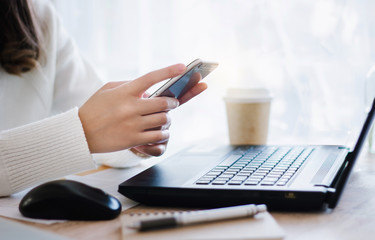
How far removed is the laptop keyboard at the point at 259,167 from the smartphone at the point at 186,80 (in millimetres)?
137

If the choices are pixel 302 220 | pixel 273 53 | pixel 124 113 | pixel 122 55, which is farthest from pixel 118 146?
pixel 122 55

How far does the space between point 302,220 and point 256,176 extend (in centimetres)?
11

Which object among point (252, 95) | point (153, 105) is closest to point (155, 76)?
point (153, 105)

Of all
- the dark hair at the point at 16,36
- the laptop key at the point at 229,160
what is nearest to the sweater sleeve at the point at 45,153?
the laptop key at the point at 229,160

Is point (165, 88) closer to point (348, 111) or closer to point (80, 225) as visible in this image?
point (80, 225)

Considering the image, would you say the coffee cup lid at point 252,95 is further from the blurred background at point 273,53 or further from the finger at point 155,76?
the finger at point 155,76

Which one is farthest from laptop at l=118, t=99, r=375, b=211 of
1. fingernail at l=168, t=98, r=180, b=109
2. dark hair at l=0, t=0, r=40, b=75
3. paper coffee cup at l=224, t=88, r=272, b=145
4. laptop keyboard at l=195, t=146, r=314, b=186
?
dark hair at l=0, t=0, r=40, b=75

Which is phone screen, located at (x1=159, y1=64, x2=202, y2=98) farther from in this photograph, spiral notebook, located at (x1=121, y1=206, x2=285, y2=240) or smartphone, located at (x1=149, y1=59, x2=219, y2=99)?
spiral notebook, located at (x1=121, y1=206, x2=285, y2=240)

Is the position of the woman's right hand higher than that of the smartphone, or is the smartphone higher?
the smartphone

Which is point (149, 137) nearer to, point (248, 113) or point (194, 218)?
point (194, 218)

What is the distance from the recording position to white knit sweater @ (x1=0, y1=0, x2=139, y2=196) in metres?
0.69

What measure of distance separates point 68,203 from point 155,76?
0.73ft

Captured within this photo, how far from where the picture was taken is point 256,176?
0.60m

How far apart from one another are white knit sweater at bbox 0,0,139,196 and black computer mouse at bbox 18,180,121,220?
0.15 metres
